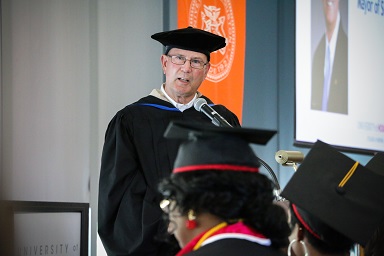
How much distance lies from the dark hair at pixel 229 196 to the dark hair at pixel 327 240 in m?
0.38

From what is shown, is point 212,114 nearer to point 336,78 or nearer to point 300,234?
point 300,234

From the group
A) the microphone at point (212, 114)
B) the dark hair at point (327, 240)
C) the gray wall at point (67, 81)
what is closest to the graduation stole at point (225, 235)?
the dark hair at point (327, 240)

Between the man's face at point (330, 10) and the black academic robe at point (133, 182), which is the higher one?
the man's face at point (330, 10)

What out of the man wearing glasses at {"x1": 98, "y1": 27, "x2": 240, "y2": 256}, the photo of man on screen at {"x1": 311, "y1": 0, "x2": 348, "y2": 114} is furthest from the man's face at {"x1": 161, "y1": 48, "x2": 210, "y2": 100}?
the photo of man on screen at {"x1": 311, "y1": 0, "x2": 348, "y2": 114}

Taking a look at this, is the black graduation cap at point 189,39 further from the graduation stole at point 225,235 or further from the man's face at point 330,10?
the man's face at point 330,10

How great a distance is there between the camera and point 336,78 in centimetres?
673

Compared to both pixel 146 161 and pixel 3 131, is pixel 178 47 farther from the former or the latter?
pixel 3 131

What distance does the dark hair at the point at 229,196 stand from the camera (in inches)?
83.8

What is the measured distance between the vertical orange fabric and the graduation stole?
3109mm

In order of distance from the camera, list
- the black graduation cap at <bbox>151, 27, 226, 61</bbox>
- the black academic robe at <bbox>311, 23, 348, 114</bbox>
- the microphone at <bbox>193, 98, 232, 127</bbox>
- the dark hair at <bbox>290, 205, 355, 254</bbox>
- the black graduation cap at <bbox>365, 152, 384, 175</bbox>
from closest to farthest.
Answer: the dark hair at <bbox>290, 205, 355, 254</bbox> → the microphone at <bbox>193, 98, 232, 127</bbox> → the black graduation cap at <bbox>365, 152, 384, 175</bbox> → the black graduation cap at <bbox>151, 27, 226, 61</bbox> → the black academic robe at <bbox>311, 23, 348, 114</bbox>

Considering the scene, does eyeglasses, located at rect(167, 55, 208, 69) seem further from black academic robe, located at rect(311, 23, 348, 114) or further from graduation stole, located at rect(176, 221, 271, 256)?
black academic robe, located at rect(311, 23, 348, 114)

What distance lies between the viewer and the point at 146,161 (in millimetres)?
3807

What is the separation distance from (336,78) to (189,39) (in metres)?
2.99

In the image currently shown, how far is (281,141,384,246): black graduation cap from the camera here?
8.70ft
